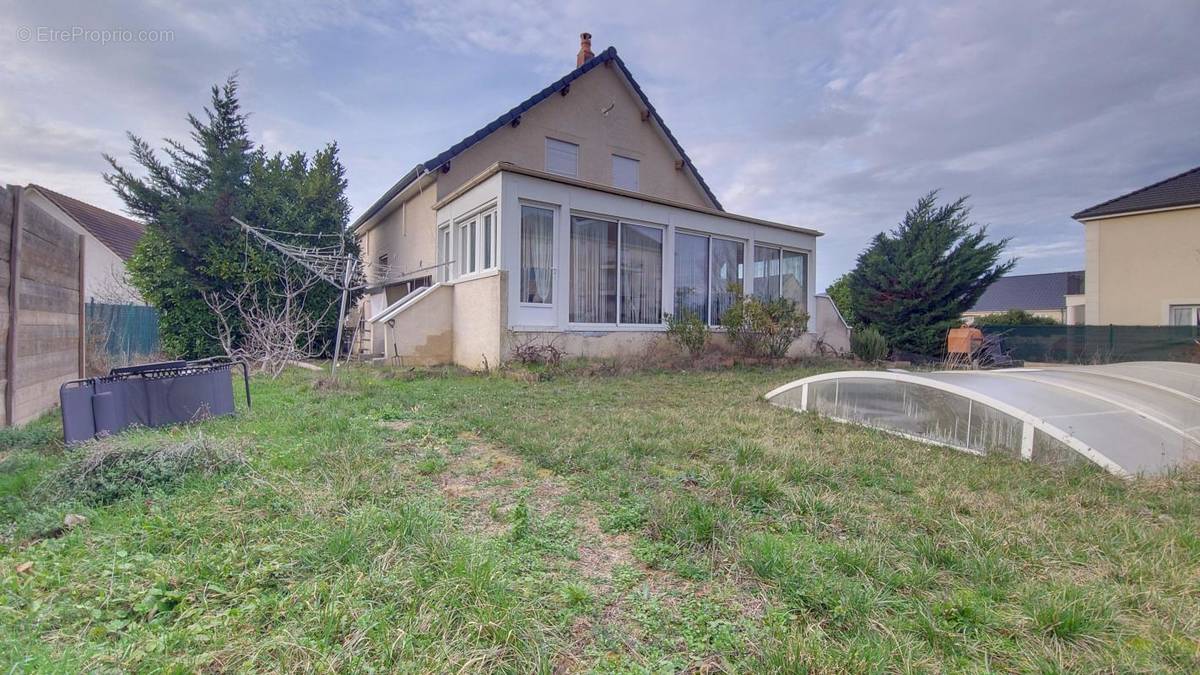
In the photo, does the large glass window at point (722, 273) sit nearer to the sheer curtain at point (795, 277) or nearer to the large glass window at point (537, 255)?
the sheer curtain at point (795, 277)

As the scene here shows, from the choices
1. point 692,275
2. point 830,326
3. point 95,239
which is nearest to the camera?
point 692,275

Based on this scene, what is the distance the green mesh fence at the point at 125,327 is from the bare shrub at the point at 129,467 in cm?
837

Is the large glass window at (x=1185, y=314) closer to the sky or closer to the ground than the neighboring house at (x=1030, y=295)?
closer to the ground

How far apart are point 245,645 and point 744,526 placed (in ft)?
7.33

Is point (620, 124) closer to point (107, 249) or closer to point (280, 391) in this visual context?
point (280, 391)

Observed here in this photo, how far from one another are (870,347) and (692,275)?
6233 mm

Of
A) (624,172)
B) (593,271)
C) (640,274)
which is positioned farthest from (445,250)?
(624,172)

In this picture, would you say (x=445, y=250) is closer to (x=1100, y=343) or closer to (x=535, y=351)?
(x=535, y=351)

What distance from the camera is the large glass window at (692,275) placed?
11.5m

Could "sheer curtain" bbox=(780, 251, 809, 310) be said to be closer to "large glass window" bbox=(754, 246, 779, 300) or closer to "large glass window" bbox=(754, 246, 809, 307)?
"large glass window" bbox=(754, 246, 809, 307)

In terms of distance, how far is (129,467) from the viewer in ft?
10.1

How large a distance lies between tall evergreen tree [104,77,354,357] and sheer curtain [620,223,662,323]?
8.31m

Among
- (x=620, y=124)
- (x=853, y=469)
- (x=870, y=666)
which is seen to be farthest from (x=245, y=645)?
(x=620, y=124)

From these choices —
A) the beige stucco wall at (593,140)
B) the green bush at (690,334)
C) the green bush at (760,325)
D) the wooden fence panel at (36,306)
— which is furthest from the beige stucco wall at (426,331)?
the green bush at (760,325)
